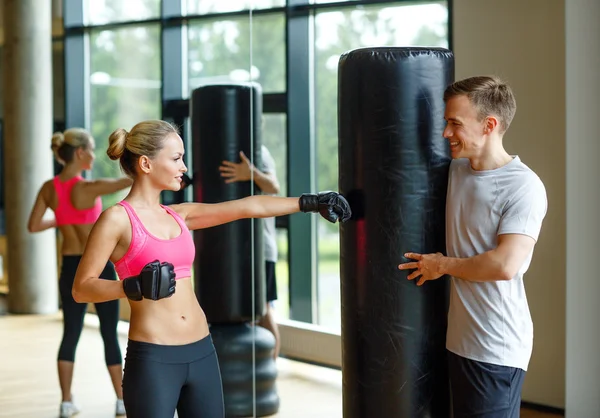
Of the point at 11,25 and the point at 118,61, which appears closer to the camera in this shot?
the point at 11,25

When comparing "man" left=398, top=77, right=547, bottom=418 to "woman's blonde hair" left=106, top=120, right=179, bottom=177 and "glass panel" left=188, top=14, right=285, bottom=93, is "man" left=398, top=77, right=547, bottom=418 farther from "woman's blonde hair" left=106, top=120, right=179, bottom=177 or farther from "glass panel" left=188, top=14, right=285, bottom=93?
"glass panel" left=188, top=14, right=285, bottom=93

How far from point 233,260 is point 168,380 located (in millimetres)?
1293

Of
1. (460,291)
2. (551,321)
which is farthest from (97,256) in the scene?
(551,321)

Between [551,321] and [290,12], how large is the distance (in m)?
1.73

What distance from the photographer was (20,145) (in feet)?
10.2

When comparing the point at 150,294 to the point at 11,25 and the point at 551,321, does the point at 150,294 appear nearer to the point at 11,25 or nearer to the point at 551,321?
the point at 11,25

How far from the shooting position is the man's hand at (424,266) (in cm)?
233

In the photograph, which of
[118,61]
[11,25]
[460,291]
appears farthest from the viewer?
[118,61]

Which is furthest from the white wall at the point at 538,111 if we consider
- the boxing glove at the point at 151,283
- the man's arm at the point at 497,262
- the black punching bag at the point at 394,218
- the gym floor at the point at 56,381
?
the boxing glove at the point at 151,283

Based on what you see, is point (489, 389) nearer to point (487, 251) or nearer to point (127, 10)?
point (487, 251)

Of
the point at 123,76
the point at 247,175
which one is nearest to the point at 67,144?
the point at 123,76

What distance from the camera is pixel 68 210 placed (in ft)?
10.4

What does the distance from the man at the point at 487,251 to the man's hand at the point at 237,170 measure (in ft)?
3.94

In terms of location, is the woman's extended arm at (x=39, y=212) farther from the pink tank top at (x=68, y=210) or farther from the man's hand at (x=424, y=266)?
the man's hand at (x=424, y=266)
